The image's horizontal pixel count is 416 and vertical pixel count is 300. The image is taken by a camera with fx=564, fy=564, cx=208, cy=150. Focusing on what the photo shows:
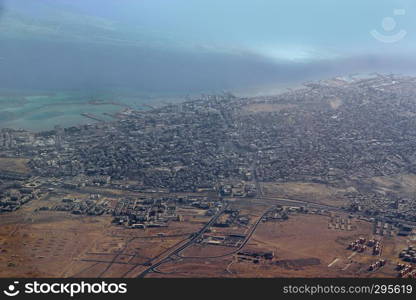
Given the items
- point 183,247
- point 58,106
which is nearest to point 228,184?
point 183,247

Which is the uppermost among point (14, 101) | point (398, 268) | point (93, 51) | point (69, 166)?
point (93, 51)

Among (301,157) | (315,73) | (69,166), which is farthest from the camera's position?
(315,73)

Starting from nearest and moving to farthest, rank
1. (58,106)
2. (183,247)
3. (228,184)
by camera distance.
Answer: (183,247)
(228,184)
(58,106)

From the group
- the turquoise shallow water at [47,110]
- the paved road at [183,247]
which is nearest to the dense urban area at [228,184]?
the paved road at [183,247]

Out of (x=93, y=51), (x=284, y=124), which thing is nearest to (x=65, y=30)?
(x=93, y=51)

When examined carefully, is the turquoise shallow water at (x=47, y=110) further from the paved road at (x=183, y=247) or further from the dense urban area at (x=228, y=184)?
the paved road at (x=183, y=247)

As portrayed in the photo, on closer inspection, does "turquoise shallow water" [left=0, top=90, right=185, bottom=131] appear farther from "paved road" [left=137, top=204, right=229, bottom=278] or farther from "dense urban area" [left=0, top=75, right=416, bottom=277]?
"paved road" [left=137, top=204, right=229, bottom=278]

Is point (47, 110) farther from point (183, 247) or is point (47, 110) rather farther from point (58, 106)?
point (183, 247)

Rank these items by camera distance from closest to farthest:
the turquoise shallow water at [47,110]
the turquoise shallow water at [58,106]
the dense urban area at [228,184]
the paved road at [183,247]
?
the paved road at [183,247], the dense urban area at [228,184], the turquoise shallow water at [47,110], the turquoise shallow water at [58,106]

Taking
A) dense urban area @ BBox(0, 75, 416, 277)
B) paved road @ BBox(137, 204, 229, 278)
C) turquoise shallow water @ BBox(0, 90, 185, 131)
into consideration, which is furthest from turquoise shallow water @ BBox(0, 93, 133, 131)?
paved road @ BBox(137, 204, 229, 278)

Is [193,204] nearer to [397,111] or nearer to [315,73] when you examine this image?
[397,111]

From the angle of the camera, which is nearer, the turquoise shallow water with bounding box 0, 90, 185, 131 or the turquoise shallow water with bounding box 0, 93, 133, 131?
the turquoise shallow water with bounding box 0, 93, 133, 131
